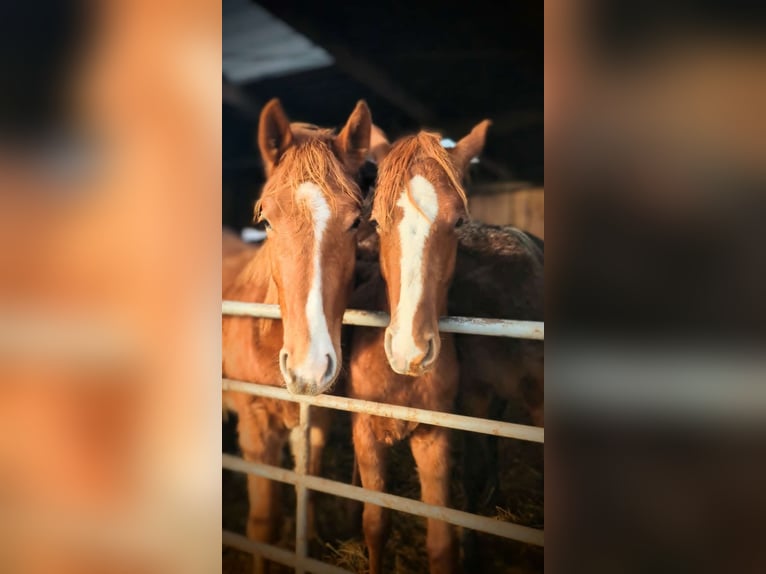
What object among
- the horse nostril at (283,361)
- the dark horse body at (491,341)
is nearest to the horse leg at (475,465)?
the dark horse body at (491,341)

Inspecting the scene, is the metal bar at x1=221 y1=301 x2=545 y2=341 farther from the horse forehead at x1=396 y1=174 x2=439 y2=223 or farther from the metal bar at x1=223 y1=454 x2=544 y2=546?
the metal bar at x1=223 y1=454 x2=544 y2=546

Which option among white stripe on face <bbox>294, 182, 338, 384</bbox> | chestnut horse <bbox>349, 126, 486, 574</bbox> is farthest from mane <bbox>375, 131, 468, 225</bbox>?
white stripe on face <bbox>294, 182, 338, 384</bbox>

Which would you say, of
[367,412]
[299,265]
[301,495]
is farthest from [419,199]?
[301,495]

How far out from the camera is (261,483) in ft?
3.96

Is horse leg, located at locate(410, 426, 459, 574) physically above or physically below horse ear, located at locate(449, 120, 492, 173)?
below

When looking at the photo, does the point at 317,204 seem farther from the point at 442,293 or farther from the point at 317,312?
the point at 442,293

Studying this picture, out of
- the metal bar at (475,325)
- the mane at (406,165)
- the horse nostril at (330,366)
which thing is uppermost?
the mane at (406,165)

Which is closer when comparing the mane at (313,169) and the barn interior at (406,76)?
the barn interior at (406,76)

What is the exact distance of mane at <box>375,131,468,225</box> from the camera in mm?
901

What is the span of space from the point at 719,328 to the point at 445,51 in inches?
22.6

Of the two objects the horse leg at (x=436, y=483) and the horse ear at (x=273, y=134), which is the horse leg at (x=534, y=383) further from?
the horse ear at (x=273, y=134)

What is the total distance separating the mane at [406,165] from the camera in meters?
0.90

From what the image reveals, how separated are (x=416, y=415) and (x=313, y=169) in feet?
1.60

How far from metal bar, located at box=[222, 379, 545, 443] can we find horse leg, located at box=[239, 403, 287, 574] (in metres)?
0.08
